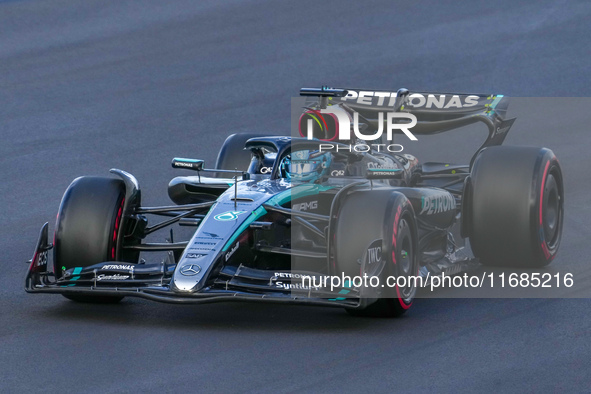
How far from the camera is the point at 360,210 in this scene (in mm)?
8258

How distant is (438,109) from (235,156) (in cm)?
205

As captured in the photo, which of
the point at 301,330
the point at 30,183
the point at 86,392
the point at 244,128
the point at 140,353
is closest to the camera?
the point at 86,392

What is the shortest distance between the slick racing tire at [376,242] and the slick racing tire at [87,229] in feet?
6.01

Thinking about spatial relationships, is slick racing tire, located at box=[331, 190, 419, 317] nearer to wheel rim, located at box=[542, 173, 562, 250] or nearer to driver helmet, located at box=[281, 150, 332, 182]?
driver helmet, located at box=[281, 150, 332, 182]

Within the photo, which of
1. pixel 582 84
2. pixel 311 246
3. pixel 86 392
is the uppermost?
pixel 582 84

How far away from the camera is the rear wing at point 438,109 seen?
10.8 metres

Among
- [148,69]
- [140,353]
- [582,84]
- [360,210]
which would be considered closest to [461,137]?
[582,84]

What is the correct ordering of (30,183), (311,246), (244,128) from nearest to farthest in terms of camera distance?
(311,246), (30,183), (244,128)

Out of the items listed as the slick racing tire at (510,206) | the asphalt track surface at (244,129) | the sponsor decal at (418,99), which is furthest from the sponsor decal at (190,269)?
the sponsor decal at (418,99)

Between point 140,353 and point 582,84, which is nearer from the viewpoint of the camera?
point 140,353

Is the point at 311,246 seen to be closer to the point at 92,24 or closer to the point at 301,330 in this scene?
the point at 301,330

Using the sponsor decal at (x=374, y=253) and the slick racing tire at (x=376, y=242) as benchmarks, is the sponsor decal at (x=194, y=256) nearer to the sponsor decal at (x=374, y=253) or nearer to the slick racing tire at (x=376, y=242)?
the slick racing tire at (x=376, y=242)

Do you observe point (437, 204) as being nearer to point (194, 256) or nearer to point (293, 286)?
point (293, 286)

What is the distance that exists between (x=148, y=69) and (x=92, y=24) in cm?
262
